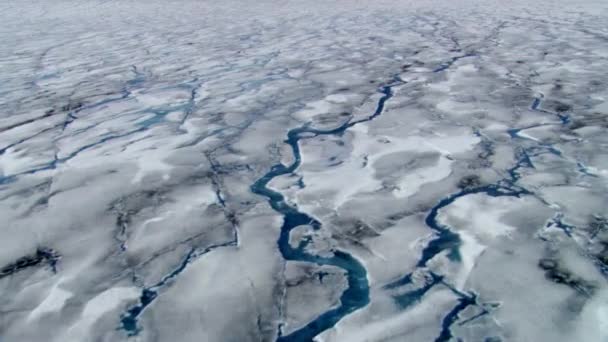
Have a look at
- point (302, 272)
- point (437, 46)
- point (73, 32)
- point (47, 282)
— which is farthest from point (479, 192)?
point (73, 32)

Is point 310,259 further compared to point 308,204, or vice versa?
point 308,204

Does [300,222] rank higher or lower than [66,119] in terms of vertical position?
higher

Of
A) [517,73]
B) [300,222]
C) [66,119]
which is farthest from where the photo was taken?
[517,73]

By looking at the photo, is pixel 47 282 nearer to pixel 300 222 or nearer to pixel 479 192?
pixel 300 222

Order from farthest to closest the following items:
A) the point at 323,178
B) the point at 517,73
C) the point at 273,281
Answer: the point at 517,73
the point at 323,178
the point at 273,281

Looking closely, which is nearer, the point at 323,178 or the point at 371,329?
the point at 371,329

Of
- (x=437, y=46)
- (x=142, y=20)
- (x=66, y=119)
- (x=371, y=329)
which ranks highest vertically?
(x=371, y=329)

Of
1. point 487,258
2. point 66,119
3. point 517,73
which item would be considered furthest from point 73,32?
point 487,258
